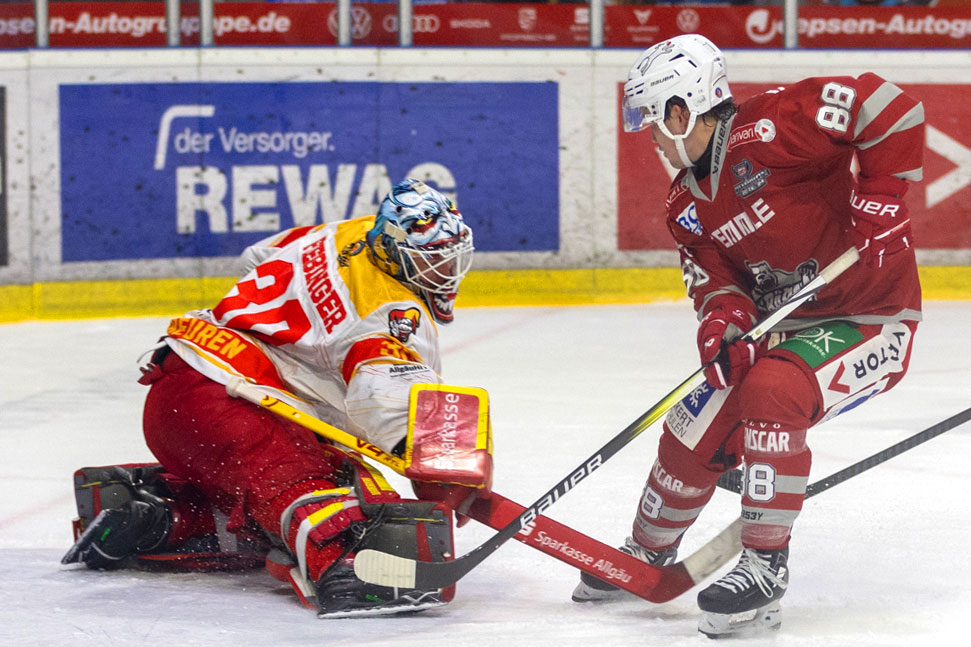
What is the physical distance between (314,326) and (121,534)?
1.83 ft

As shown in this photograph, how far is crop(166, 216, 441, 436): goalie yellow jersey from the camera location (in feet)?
8.55

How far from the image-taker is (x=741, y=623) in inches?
90.2

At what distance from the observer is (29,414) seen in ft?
14.3

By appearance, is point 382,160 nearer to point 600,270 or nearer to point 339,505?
point 600,270

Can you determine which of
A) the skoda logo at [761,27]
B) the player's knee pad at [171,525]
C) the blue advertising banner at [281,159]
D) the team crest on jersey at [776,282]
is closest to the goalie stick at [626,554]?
the team crest on jersey at [776,282]

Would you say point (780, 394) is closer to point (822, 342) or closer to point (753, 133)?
point (822, 342)

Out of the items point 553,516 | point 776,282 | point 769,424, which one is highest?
point 776,282

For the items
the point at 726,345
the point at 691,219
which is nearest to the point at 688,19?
the point at 691,219

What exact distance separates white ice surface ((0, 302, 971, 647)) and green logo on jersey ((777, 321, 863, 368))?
0.45 meters

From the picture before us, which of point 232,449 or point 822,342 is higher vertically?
point 822,342

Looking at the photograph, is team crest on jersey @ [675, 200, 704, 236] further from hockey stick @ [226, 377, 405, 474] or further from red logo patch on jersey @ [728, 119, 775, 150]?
hockey stick @ [226, 377, 405, 474]

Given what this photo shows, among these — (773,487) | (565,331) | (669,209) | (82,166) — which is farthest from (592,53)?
(773,487)

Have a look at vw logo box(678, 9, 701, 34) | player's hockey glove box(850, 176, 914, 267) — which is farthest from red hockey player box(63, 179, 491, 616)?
vw logo box(678, 9, 701, 34)

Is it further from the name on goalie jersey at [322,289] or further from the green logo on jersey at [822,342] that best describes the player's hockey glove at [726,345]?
Answer: the name on goalie jersey at [322,289]
